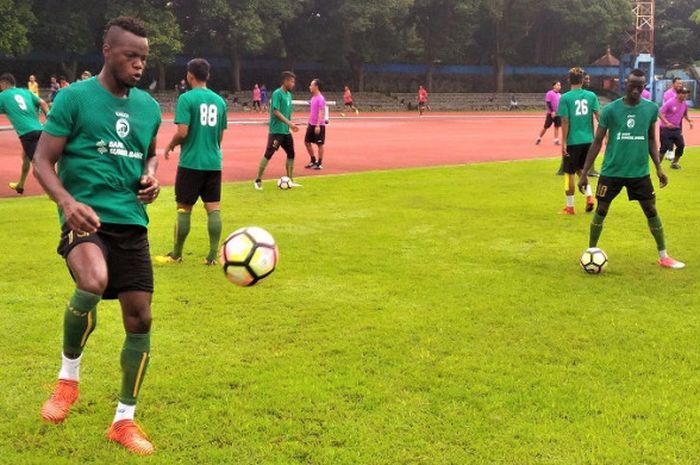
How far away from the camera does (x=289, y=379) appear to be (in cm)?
468

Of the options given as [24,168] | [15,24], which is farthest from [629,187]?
[15,24]

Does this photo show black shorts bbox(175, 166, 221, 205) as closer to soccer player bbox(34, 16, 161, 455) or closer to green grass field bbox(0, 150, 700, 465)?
green grass field bbox(0, 150, 700, 465)

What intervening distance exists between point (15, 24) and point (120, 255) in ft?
130

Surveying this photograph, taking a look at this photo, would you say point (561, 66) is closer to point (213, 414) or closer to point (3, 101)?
point (3, 101)

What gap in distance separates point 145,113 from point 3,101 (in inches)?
335

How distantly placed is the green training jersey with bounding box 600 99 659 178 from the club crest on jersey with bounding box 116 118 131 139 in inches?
211

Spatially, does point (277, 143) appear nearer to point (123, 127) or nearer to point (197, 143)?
point (197, 143)

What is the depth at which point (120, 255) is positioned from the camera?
3.88m

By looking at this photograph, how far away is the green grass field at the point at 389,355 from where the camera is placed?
12.6 ft

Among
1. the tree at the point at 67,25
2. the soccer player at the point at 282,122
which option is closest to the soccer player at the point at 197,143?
the soccer player at the point at 282,122

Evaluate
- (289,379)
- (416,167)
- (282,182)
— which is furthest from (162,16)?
(289,379)

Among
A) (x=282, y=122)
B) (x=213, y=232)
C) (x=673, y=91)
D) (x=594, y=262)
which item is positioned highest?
(x=673, y=91)

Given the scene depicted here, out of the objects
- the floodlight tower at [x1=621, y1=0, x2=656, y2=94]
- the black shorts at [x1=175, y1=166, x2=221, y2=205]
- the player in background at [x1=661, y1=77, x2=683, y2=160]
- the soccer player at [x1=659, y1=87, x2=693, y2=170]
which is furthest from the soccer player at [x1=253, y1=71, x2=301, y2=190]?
the floodlight tower at [x1=621, y1=0, x2=656, y2=94]

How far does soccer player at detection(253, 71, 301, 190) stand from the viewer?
12.4 metres
